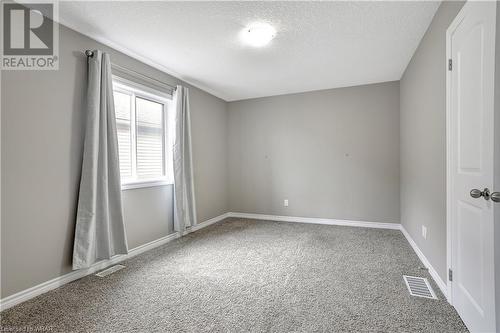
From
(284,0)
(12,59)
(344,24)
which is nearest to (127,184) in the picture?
(12,59)

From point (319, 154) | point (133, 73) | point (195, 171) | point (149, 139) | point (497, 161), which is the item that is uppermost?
point (133, 73)

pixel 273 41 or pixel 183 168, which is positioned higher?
pixel 273 41

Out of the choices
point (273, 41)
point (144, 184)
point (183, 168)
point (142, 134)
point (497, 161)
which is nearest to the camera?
point (497, 161)

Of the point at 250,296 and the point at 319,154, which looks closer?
the point at 250,296

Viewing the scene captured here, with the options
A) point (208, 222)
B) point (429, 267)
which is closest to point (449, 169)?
point (429, 267)

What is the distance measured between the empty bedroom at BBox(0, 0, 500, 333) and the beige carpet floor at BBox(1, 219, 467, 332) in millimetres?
19

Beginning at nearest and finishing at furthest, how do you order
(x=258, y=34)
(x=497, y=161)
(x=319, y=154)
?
(x=497, y=161), (x=258, y=34), (x=319, y=154)

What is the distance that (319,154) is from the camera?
4.58 m

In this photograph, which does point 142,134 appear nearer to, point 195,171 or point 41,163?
point 195,171

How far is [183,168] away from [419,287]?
3148mm

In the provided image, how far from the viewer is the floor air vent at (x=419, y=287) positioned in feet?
6.69

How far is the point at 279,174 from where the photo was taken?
193 inches

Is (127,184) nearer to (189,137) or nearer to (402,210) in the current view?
(189,137)

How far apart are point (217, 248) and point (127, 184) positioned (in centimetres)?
143
